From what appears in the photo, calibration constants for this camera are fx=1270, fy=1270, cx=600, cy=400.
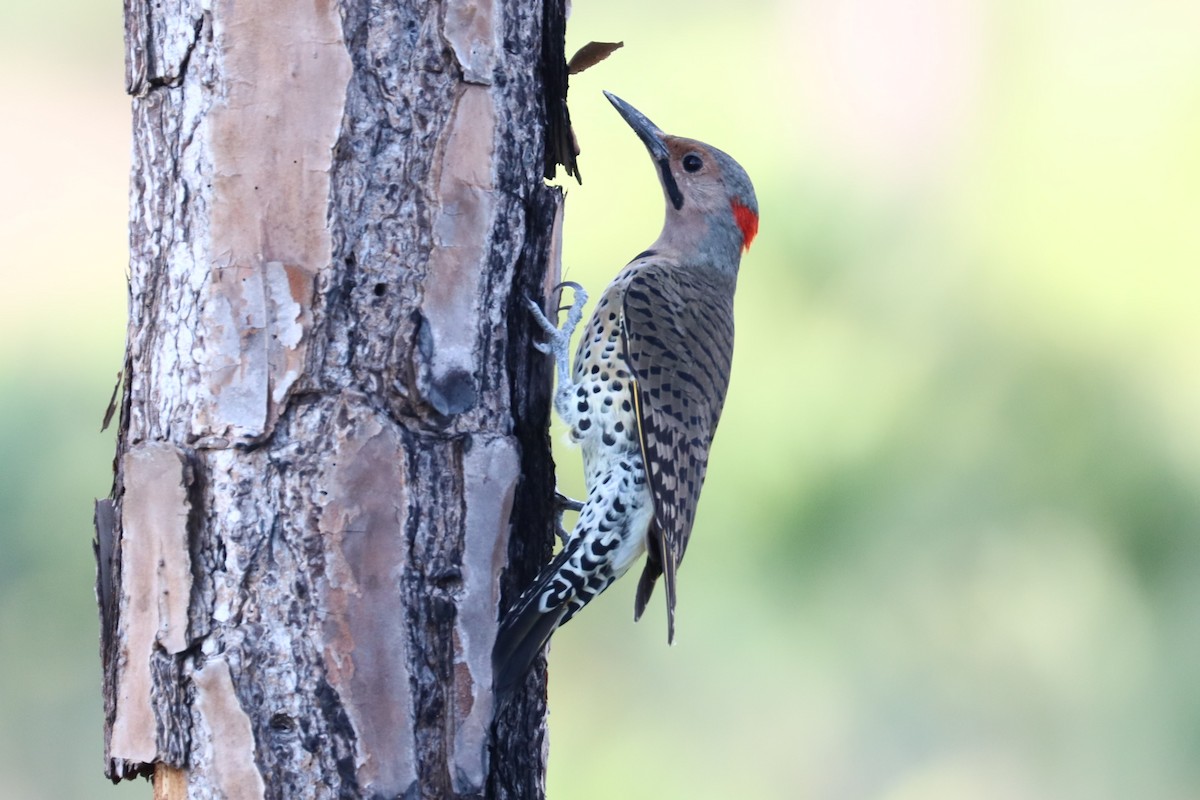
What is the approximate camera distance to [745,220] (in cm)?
354

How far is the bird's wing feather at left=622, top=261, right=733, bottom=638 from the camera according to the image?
274 centimetres

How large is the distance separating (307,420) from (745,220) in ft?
6.52

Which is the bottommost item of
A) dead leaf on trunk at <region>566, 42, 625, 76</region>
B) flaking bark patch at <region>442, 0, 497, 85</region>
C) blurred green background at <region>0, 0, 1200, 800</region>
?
blurred green background at <region>0, 0, 1200, 800</region>

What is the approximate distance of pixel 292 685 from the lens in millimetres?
1758

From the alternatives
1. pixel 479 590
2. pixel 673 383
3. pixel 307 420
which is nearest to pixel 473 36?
pixel 307 420

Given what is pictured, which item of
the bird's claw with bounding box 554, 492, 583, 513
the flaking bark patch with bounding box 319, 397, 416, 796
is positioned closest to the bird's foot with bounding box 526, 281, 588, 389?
the bird's claw with bounding box 554, 492, 583, 513

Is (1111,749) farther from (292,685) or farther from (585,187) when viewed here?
(292,685)

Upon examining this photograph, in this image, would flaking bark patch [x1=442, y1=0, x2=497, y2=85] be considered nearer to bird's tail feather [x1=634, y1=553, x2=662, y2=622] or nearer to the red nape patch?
bird's tail feather [x1=634, y1=553, x2=662, y2=622]

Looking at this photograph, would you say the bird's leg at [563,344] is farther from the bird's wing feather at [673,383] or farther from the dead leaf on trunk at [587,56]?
the dead leaf on trunk at [587,56]

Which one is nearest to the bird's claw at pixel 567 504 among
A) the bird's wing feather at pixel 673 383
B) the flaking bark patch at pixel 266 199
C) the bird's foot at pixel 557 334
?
the bird's wing feather at pixel 673 383

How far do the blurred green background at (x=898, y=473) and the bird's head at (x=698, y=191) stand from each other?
1.96 ft

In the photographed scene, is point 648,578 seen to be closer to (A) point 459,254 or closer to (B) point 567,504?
(B) point 567,504

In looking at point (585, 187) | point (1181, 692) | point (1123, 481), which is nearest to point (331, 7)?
point (585, 187)

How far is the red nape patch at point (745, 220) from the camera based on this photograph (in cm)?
350
